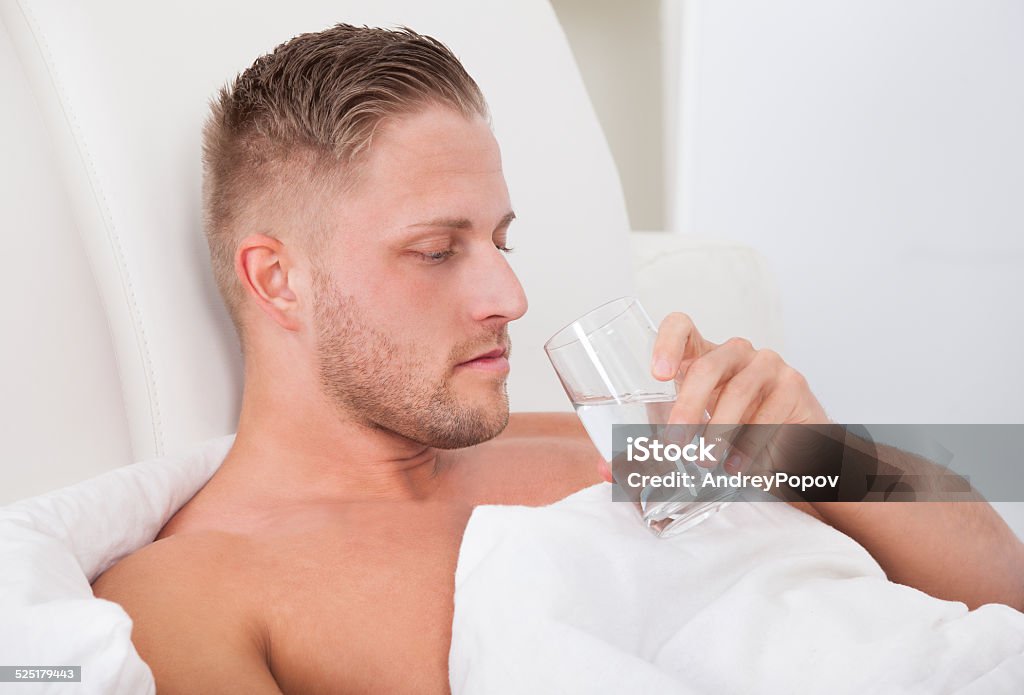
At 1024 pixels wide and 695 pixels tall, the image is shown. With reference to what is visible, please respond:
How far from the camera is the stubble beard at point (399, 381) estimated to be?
3.61ft

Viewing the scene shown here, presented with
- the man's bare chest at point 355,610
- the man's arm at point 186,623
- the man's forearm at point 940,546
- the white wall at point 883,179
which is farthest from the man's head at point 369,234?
the white wall at point 883,179

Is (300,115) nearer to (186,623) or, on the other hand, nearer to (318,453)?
(318,453)

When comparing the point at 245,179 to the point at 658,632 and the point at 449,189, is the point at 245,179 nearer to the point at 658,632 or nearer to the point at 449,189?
the point at 449,189

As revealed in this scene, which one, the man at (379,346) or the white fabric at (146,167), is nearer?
the man at (379,346)

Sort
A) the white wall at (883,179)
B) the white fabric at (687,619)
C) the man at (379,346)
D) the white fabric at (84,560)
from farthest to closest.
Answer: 1. the white wall at (883,179)
2. the man at (379,346)
3. the white fabric at (687,619)
4. the white fabric at (84,560)

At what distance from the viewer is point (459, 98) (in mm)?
1188

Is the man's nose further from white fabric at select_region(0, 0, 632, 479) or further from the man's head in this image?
white fabric at select_region(0, 0, 632, 479)

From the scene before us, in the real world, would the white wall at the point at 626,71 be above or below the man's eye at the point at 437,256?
above

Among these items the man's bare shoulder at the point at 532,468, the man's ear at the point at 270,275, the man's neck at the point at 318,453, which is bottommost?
the man's bare shoulder at the point at 532,468

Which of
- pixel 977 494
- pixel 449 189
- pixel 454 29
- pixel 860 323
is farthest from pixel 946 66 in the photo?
pixel 449 189

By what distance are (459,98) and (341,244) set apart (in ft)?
0.81

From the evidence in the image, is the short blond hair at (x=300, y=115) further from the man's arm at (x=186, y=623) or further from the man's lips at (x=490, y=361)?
the man's arm at (x=186, y=623)

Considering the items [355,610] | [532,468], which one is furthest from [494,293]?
[355,610]

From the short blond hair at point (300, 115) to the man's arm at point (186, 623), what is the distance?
0.38 meters
